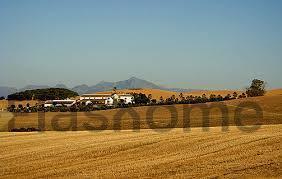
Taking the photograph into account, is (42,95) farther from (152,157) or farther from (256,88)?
(152,157)

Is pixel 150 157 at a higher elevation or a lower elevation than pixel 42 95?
lower

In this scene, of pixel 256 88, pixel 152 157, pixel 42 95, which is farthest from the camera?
pixel 42 95

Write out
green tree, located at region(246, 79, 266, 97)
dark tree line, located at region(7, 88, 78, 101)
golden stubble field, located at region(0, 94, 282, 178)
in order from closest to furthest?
golden stubble field, located at region(0, 94, 282, 178), green tree, located at region(246, 79, 266, 97), dark tree line, located at region(7, 88, 78, 101)

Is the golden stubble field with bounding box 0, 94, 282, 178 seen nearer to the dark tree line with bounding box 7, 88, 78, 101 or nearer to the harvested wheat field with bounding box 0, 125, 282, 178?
the harvested wheat field with bounding box 0, 125, 282, 178

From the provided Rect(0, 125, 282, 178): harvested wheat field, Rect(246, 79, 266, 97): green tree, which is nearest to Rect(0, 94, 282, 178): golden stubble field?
Rect(0, 125, 282, 178): harvested wheat field

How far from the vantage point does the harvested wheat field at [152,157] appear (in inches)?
743

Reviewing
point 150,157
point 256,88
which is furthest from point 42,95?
point 150,157

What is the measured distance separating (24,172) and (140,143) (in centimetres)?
760

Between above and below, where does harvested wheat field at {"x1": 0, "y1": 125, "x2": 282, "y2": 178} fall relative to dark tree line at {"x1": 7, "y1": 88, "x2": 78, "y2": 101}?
below

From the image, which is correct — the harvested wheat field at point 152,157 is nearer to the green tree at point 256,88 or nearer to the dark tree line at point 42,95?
the green tree at point 256,88

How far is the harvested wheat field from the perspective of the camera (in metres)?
18.9

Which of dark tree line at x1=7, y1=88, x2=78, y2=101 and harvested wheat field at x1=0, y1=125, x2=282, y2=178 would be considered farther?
dark tree line at x1=7, y1=88, x2=78, y2=101

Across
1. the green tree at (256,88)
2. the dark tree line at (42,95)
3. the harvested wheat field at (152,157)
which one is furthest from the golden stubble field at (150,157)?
the dark tree line at (42,95)

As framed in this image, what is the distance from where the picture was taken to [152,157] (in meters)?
22.7
